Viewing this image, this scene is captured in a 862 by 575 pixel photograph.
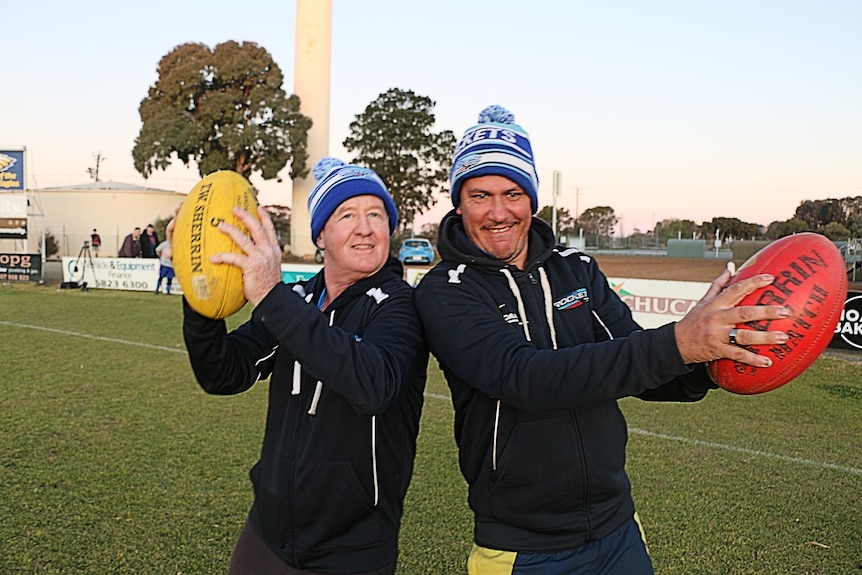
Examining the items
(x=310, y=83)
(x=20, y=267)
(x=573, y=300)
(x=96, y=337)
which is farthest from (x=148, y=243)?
(x=573, y=300)

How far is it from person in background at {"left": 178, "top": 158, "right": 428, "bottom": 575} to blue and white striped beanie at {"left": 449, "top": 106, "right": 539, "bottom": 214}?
0.27 metres

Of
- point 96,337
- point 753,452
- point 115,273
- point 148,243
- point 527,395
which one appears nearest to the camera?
point 527,395

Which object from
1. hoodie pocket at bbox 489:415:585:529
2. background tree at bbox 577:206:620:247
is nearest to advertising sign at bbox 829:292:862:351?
hoodie pocket at bbox 489:415:585:529

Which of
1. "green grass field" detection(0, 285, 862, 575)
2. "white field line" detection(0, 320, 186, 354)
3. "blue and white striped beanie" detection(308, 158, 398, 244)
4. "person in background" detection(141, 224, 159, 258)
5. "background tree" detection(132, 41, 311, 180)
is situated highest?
"background tree" detection(132, 41, 311, 180)

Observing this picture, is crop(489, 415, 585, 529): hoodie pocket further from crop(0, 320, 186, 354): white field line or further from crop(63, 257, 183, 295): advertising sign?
crop(63, 257, 183, 295): advertising sign

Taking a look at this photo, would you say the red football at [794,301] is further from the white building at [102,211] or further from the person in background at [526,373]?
the white building at [102,211]

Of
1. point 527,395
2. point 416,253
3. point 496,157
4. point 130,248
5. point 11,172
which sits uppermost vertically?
point 11,172

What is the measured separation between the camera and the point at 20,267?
23422 millimetres

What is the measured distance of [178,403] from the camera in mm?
7855

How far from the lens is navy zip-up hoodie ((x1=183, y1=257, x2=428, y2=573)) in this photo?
2.24 meters

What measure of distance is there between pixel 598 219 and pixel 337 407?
9632 cm

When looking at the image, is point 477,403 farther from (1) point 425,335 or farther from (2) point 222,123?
(2) point 222,123

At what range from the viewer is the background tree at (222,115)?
39875 mm

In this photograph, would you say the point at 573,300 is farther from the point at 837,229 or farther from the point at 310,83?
the point at 310,83
